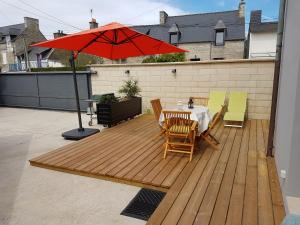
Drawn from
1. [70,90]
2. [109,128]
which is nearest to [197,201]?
[109,128]

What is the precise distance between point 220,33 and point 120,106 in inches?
714

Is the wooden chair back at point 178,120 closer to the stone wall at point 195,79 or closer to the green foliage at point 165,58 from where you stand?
the stone wall at point 195,79

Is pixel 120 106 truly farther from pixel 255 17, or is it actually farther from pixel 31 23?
pixel 31 23

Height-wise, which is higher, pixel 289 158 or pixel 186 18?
pixel 186 18

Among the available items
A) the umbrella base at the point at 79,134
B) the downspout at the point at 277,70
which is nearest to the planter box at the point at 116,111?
the umbrella base at the point at 79,134

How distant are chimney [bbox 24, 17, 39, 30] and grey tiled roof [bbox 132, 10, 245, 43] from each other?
16.2 metres

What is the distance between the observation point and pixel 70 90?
867cm

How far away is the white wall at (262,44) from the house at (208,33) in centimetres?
95


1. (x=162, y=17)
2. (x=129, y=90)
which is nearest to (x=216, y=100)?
(x=129, y=90)

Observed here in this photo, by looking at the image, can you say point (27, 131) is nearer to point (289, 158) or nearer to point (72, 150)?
point (72, 150)

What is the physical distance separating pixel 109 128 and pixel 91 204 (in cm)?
330

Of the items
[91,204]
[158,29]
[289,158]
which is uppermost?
[158,29]

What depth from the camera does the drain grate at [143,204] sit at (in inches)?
94.2

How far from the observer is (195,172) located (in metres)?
3.14
